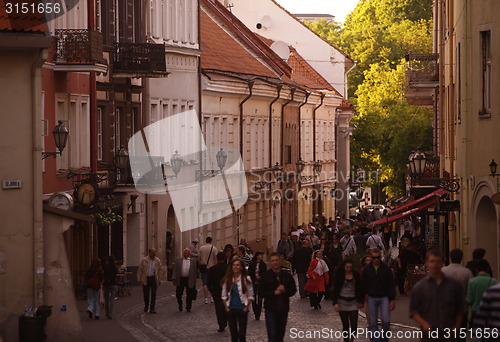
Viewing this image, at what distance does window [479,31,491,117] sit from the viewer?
29422 mm

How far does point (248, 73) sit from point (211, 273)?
3141cm

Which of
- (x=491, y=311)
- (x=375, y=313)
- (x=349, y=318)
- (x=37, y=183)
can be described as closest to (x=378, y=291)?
(x=375, y=313)

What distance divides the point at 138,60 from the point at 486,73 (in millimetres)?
13885

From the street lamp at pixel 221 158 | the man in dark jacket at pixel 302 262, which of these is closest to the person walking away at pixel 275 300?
the man in dark jacket at pixel 302 262

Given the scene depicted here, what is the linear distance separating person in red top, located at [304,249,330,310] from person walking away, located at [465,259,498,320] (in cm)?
1316

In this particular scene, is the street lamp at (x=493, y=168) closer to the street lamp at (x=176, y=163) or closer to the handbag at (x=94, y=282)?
the handbag at (x=94, y=282)

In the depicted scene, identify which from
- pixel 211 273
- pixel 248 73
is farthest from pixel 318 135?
pixel 211 273

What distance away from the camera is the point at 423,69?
44156 mm

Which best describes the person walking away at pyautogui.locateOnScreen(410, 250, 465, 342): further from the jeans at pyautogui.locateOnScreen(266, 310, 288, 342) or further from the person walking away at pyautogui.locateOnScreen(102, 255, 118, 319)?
the person walking away at pyautogui.locateOnScreen(102, 255, 118, 319)

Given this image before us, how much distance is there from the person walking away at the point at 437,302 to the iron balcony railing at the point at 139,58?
25385 mm

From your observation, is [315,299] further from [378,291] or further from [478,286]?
[478,286]

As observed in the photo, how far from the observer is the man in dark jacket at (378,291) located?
20891 mm

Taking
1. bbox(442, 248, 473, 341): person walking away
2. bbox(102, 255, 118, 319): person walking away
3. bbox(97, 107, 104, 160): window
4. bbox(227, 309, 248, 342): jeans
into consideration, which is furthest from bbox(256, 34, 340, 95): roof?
bbox(442, 248, 473, 341): person walking away

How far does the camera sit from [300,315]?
31141mm
